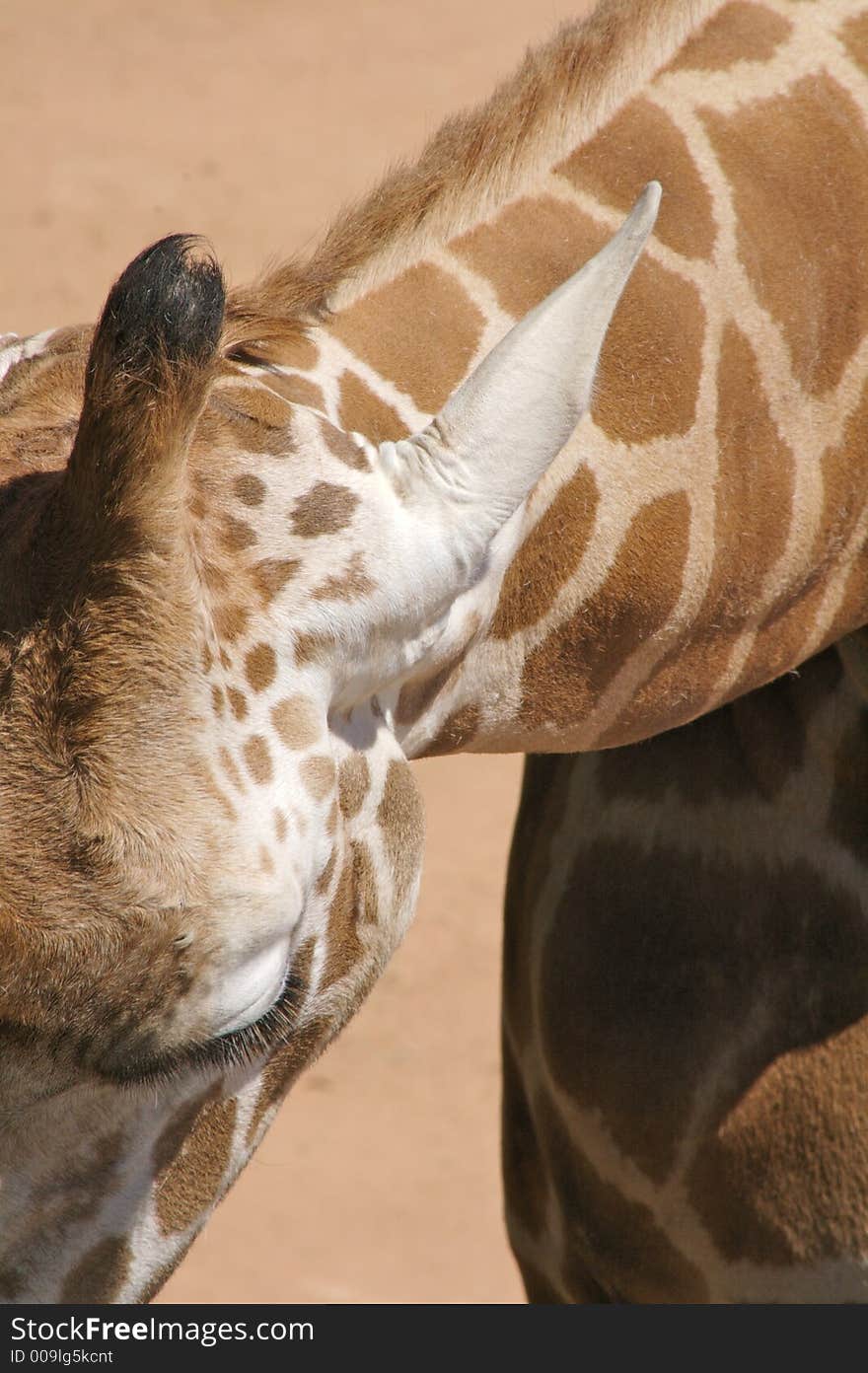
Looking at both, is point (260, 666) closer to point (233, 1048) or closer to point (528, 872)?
point (233, 1048)

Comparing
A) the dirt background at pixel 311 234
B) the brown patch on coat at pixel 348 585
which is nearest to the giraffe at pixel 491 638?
the brown patch on coat at pixel 348 585

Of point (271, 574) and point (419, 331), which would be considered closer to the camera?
point (271, 574)

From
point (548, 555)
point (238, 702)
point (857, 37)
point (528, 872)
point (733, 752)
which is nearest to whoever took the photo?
point (238, 702)

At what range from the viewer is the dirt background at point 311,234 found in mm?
5074

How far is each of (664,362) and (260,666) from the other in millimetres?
657

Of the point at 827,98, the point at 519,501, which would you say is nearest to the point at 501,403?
the point at 519,501

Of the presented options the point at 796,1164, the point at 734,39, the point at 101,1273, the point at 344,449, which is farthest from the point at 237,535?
the point at 796,1164

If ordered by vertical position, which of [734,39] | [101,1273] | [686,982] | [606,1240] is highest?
[734,39]

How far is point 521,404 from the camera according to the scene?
5.43ft

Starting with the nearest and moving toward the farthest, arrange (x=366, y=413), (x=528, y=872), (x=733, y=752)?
1. (x=366, y=413)
2. (x=733, y=752)
3. (x=528, y=872)

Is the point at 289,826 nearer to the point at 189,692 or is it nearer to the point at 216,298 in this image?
the point at 189,692

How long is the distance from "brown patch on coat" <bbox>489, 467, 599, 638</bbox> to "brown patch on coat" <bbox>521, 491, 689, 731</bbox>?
0.04 metres

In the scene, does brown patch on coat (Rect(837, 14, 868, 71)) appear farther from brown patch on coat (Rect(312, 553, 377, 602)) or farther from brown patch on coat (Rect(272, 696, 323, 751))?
brown patch on coat (Rect(272, 696, 323, 751))

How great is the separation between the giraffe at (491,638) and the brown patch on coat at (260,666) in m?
0.01
